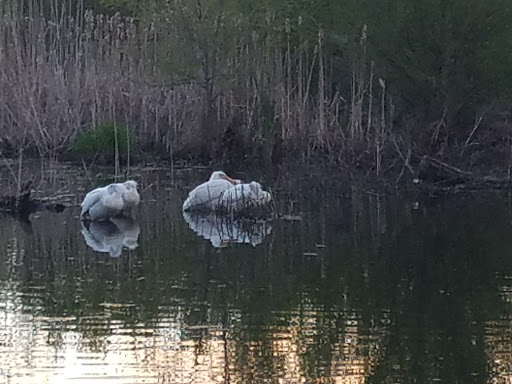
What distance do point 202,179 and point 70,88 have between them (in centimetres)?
268

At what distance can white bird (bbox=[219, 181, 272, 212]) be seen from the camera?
35.1 feet

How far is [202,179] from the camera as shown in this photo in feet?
46.3

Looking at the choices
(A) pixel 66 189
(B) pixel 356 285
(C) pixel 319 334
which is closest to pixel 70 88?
(A) pixel 66 189

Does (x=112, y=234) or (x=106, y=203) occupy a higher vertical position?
(x=106, y=203)

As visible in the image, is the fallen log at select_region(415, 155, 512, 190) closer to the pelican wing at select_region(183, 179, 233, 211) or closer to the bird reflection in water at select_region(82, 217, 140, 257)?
the pelican wing at select_region(183, 179, 233, 211)

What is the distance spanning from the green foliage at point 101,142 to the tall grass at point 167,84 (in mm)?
170

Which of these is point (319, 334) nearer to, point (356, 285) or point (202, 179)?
point (356, 285)

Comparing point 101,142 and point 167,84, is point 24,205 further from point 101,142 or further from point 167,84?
point 167,84

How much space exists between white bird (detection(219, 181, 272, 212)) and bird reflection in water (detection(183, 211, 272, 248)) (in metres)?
0.12

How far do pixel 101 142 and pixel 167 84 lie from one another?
54.5 inches

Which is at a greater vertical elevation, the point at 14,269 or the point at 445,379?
the point at 14,269

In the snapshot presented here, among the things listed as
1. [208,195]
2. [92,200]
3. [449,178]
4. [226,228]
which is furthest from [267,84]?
[226,228]

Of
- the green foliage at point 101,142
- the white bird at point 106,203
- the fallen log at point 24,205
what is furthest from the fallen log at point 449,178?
the fallen log at point 24,205

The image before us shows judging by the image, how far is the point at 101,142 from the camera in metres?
15.3
